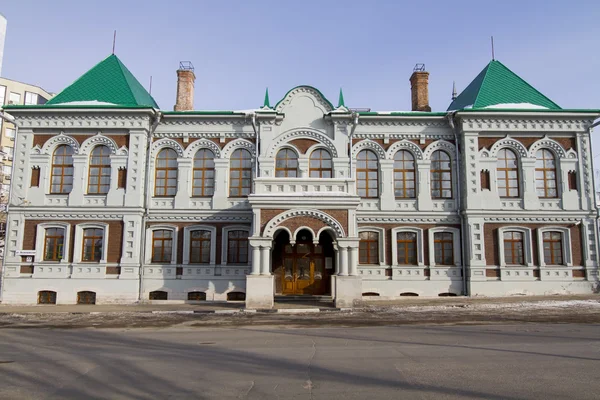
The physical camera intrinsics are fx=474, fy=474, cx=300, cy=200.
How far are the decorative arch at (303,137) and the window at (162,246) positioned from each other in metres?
6.36

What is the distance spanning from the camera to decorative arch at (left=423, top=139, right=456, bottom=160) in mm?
22987

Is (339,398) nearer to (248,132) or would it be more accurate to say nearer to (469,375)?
(469,375)

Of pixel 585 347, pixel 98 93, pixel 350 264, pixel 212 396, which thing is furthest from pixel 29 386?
pixel 98 93

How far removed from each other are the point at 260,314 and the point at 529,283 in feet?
41.4

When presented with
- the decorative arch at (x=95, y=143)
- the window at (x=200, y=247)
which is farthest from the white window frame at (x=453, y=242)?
the decorative arch at (x=95, y=143)

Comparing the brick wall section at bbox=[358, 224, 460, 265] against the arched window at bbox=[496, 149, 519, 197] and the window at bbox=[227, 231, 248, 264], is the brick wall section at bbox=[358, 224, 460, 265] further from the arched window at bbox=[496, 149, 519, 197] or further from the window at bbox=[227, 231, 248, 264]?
the window at bbox=[227, 231, 248, 264]

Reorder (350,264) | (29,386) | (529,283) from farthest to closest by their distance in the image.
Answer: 1. (529,283)
2. (350,264)
3. (29,386)

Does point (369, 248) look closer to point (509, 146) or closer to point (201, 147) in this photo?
point (509, 146)

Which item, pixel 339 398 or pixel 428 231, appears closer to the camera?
pixel 339 398

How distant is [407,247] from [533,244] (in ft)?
18.8

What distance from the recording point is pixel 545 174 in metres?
22.6

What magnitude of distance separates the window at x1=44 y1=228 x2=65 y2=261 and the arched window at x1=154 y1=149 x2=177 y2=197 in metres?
4.68

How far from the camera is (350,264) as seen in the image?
19062 millimetres

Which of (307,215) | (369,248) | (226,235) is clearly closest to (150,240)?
(226,235)
